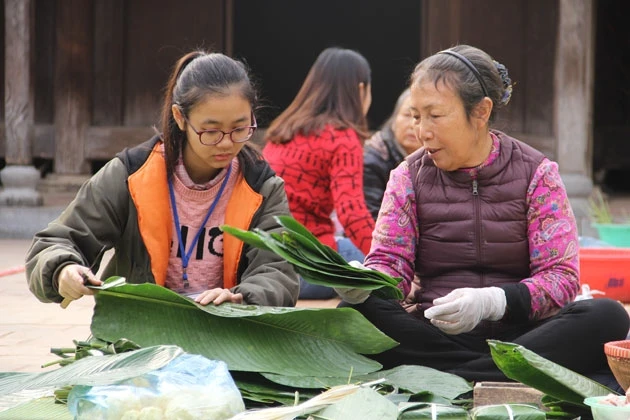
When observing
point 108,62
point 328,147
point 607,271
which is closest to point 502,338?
point 328,147

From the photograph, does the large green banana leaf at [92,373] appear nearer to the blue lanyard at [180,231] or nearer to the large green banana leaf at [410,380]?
the large green banana leaf at [410,380]

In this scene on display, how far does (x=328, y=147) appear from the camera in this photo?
16.9 ft

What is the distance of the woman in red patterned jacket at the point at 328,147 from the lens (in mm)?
5117

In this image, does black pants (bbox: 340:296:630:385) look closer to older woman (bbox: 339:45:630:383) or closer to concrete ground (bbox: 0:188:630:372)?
older woman (bbox: 339:45:630:383)

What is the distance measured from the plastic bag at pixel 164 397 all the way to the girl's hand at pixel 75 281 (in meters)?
0.39

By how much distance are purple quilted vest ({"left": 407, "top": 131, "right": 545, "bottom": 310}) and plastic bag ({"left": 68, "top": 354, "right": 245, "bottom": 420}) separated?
0.93 meters

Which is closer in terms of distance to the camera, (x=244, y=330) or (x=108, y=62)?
(x=244, y=330)

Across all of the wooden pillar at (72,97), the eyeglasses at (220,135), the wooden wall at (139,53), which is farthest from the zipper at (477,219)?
the wooden pillar at (72,97)

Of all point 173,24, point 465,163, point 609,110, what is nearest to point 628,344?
point 465,163

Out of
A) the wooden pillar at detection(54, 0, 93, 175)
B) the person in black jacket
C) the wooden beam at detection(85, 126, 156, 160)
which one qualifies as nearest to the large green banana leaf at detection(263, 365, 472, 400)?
the person in black jacket

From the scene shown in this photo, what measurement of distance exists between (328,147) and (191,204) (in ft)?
5.63

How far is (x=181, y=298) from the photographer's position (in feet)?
10.2

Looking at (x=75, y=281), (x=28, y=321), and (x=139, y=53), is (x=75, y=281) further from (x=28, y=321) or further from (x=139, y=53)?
(x=139, y=53)

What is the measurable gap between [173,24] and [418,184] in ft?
21.4
